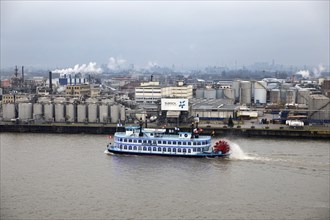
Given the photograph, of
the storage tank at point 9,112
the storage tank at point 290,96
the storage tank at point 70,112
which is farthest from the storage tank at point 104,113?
the storage tank at point 290,96

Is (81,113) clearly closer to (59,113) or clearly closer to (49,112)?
(59,113)

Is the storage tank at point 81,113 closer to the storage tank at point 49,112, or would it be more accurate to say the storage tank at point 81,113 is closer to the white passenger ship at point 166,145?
the storage tank at point 49,112

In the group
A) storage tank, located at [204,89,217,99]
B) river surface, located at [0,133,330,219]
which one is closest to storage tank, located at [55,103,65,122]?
river surface, located at [0,133,330,219]

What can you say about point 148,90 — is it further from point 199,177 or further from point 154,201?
point 154,201

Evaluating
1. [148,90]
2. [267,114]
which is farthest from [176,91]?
[267,114]

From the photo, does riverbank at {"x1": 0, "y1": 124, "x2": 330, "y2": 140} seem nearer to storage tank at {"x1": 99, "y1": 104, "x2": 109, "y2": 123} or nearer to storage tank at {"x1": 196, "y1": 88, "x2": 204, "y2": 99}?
storage tank at {"x1": 99, "y1": 104, "x2": 109, "y2": 123}

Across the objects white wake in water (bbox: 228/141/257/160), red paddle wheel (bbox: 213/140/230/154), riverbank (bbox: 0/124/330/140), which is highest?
riverbank (bbox: 0/124/330/140)
